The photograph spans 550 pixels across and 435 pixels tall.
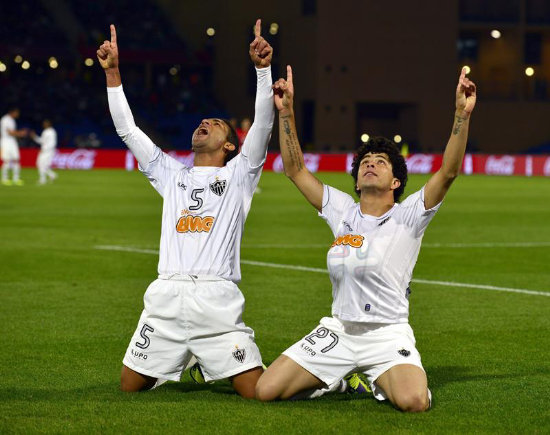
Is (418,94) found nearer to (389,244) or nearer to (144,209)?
(144,209)

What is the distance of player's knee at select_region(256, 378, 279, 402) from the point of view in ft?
23.8

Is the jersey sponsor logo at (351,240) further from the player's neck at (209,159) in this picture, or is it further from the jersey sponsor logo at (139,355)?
the jersey sponsor logo at (139,355)

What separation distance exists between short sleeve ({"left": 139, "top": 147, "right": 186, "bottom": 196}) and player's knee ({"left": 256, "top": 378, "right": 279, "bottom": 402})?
1.51 m

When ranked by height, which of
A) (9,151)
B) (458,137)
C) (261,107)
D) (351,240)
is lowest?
(9,151)

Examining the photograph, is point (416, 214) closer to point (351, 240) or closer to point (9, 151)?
point (351, 240)

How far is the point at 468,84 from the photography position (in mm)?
7066

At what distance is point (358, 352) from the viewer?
7266mm

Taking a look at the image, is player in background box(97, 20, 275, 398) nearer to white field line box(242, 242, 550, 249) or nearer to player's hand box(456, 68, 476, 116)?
player's hand box(456, 68, 476, 116)

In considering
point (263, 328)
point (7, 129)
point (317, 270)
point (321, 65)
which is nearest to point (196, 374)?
point (263, 328)

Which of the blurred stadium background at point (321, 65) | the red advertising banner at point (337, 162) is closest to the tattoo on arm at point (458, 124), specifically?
the red advertising banner at point (337, 162)

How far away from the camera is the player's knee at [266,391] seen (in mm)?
7266

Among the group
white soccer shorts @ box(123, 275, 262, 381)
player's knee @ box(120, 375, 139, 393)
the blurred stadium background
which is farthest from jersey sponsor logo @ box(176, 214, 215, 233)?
the blurred stadium background

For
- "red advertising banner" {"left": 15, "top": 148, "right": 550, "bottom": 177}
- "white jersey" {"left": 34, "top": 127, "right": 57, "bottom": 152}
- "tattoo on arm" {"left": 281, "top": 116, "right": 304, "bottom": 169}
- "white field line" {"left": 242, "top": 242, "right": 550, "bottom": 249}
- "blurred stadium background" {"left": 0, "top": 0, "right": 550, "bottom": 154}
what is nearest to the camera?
"tattoo on arm" {"left": 281, "top": 116, "right": 304, "bottom": 169}

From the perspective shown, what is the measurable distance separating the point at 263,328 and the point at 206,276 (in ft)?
9.54
